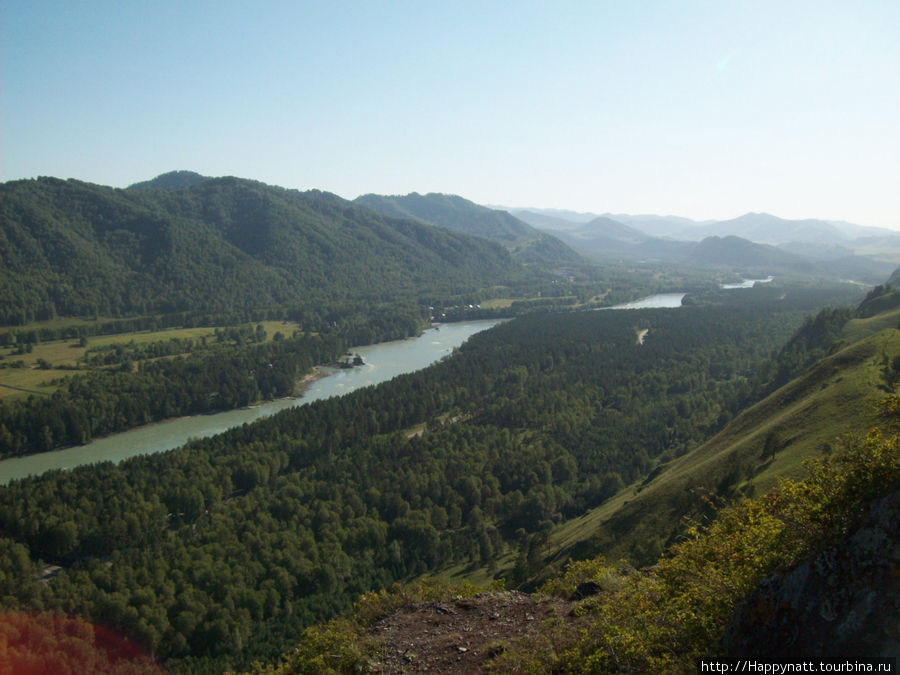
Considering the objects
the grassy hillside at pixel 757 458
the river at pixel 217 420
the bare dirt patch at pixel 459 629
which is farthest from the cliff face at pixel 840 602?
the river at pixel 217 420

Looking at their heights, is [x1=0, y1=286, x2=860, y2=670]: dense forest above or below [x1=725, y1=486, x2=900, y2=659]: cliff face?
below

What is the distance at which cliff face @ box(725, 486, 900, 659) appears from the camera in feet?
30.7

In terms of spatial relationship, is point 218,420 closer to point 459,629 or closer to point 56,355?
point 56,355

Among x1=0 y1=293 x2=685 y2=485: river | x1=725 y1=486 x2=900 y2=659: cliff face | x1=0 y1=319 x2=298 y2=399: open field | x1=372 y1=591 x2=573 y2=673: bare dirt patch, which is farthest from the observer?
x1=0 y1=319 x2=298 y2=399: open field

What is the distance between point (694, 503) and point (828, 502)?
101 ft

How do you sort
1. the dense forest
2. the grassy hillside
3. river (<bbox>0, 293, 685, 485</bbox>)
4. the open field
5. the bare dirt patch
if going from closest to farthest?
the bare dirt patch, the grassy hillside, the dense forest, river (<bbox>0, 293, 685, 485</bbox>), the open field

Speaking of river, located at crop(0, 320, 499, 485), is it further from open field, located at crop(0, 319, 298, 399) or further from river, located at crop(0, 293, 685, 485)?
open field, located at crop(0, 319, 298, 399)

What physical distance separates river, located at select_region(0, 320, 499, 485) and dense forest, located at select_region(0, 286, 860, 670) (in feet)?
51.7

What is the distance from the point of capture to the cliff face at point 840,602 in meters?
9.36

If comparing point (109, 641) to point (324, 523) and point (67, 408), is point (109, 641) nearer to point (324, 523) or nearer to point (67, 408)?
point (324, 523)

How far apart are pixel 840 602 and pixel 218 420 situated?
9557 centimetres

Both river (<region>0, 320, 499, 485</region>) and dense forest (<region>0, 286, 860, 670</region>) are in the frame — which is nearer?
dense forest (<region>0, 286, 860, 670</region>)

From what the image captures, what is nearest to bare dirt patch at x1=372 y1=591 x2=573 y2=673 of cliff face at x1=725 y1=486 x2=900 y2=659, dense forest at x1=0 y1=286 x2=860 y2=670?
cliff face at x1=725 y1=486 x2=900 y2=659

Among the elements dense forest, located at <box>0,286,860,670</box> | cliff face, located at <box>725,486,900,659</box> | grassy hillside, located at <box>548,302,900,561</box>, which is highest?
cliff face, located at <box>725,486,900,659</box>
